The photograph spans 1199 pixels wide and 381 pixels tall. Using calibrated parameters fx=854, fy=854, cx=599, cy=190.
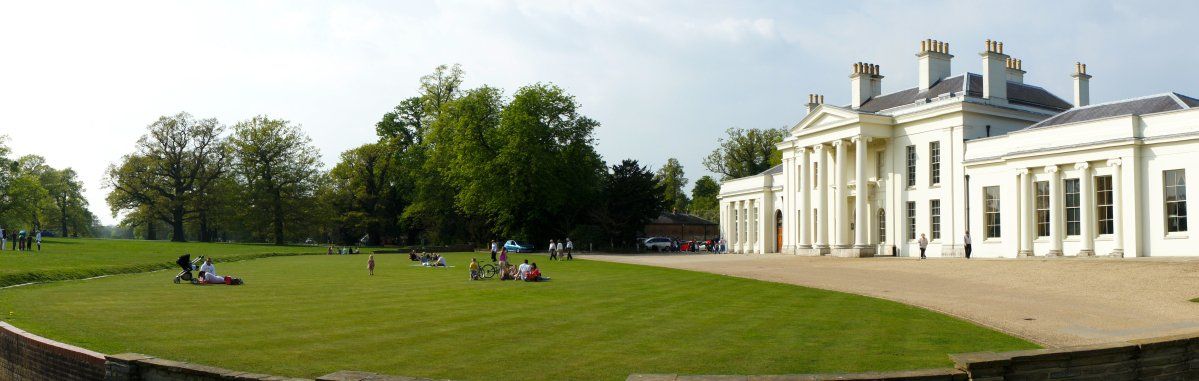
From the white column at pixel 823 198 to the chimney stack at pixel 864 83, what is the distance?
723 cm

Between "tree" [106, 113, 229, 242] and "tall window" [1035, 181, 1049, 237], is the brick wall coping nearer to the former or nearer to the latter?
"tall window" [1035, 181, 1049, 237]

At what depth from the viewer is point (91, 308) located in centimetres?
1900

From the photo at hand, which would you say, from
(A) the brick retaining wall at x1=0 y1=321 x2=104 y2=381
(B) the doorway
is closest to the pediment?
(B) the doorway

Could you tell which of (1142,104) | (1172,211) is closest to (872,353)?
(1172,211)

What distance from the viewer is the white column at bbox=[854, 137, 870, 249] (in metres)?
51.3

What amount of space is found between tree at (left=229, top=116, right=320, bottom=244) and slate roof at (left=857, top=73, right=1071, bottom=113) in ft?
192

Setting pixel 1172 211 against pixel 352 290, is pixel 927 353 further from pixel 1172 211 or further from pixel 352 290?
pixel 1172 211

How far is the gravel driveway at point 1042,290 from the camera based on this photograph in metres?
A: 16.9

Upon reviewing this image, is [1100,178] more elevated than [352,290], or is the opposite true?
[1100,178]

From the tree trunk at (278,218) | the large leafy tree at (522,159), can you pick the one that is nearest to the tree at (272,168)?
the tree trunk at (278,218)

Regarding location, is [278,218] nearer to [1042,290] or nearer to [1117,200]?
[1117,200]

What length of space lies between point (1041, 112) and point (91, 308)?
49364 mm

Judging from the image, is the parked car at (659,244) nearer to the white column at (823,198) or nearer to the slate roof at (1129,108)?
the white column at (823,198)

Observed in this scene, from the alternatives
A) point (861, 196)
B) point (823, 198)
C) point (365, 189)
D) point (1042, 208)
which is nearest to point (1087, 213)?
point (1042, 208)
